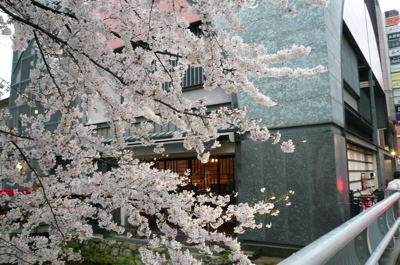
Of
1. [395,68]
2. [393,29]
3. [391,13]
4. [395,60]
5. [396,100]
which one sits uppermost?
[391,13]

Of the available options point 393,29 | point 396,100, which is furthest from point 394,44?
point 396,100

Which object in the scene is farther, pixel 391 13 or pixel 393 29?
pixel 391 13

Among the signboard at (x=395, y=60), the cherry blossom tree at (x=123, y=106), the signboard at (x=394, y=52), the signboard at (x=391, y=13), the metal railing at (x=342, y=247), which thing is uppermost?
the signboard at (x=391, y=13)

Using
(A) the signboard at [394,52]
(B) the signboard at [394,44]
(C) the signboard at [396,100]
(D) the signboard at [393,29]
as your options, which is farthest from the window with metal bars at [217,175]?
(D) the signboard at [393,29]

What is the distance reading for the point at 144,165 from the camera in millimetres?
3463

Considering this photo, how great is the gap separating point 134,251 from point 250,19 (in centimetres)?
824

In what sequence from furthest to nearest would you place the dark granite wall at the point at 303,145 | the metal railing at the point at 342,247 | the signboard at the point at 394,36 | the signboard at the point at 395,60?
the signboard at the point at 394,36 → the signboard at the point at 395,60 → the dark granite wall at the point at 303,145 → the metal railing at the point at 342,247

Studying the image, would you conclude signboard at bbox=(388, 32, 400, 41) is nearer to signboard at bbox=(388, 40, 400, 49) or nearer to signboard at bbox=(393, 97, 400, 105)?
signboard at bbox=(388, 40, 400, 49)

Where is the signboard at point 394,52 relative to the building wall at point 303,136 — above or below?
above

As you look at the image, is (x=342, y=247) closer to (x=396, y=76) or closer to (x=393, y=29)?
(x=396, y=76)

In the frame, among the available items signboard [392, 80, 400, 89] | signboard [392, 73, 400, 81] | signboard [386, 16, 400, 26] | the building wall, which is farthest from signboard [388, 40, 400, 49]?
the building wall

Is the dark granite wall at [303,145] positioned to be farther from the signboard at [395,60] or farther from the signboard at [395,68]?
the signboard at [395,60]

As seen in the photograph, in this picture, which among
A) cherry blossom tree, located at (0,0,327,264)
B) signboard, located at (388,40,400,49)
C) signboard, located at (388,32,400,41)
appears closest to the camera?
cherry blossom tree, located at (0,0,327,264)

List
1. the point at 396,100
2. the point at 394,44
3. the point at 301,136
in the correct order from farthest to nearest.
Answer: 1. the point at 394,44
2. the point at 396,100
3. the point at 301,136
